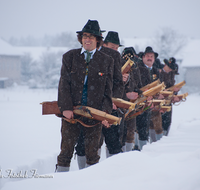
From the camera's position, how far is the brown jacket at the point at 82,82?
3.63m

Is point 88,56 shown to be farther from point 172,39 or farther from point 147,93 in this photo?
point 172,39

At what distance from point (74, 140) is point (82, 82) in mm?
759

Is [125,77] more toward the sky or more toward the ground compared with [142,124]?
more toward the sky

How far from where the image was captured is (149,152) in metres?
5.46

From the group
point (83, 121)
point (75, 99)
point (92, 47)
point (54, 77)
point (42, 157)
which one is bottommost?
point (54, 77)

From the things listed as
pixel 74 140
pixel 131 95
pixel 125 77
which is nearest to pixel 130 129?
pixel 131 95

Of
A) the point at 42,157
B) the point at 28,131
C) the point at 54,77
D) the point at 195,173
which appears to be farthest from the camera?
the point at 54,77

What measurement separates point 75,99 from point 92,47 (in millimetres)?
746

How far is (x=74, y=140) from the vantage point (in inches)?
144

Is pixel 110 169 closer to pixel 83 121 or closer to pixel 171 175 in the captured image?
pixel 171 175

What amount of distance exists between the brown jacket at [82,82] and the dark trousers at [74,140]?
27 cm

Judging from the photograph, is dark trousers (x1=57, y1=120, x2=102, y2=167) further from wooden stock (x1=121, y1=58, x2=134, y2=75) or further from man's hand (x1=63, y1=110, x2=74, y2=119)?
wooden stock (x1=121, y1=58, x2=134, y2=75)

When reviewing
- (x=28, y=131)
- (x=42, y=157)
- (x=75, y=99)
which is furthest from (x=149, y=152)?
(x=28, y=131)

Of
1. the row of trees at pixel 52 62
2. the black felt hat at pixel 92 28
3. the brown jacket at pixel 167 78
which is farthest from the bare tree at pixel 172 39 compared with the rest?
the black felt hat at pixel 92 28
